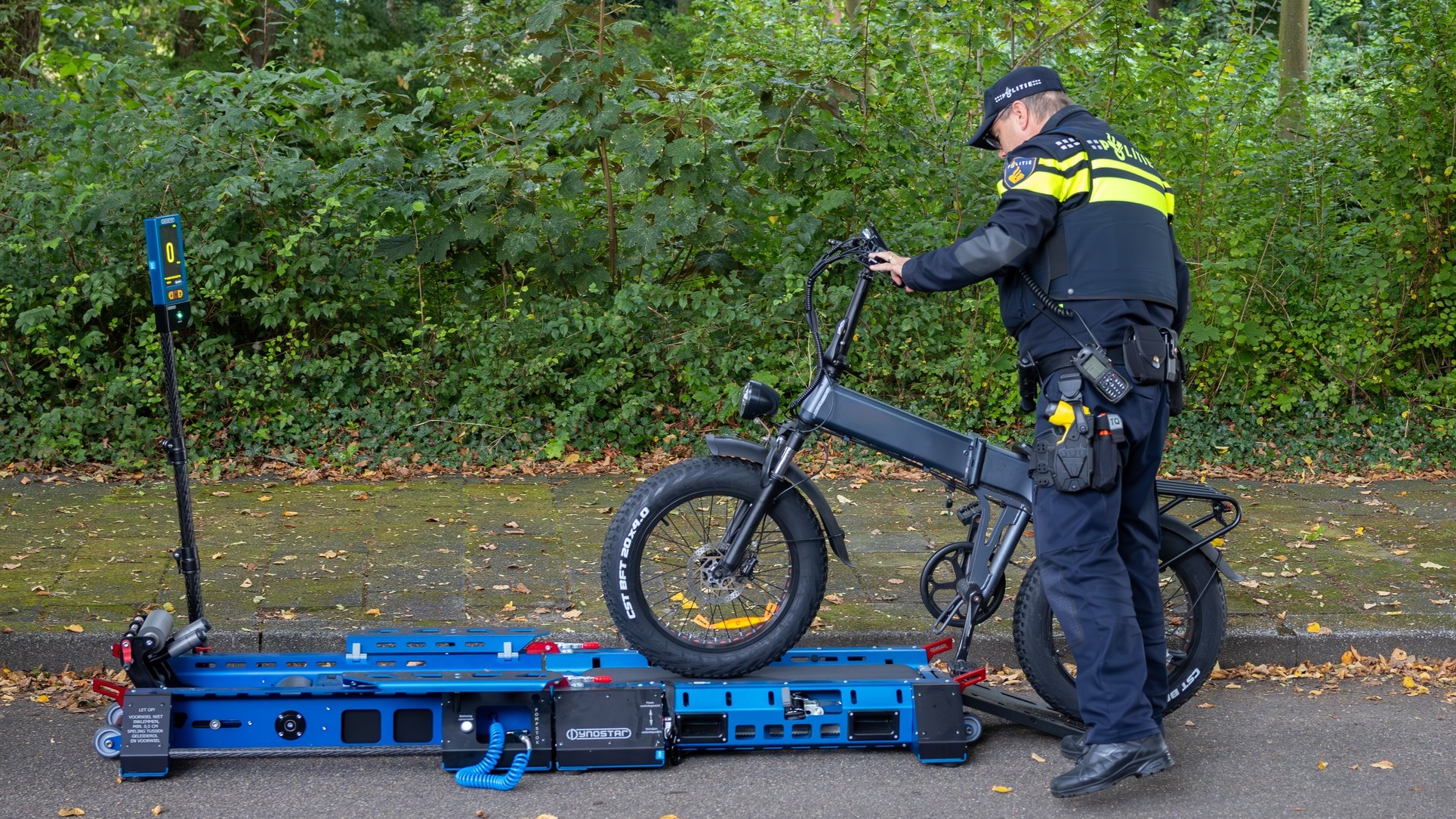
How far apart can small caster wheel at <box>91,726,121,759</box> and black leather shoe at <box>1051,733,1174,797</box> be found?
296 cm

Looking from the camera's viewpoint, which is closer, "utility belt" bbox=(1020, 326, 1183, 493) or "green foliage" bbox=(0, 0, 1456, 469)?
"utility belt" bbox=(1020, 326, 1183, 493)

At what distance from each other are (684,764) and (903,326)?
15.6ft

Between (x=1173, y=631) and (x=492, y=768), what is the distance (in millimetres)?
2447

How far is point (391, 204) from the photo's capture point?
8281 millimetres

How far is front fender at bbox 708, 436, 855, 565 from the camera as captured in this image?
180 inches

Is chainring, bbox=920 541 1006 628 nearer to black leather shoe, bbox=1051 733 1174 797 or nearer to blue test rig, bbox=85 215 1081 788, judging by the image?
blue test rig, bbox=85 215 1081 788

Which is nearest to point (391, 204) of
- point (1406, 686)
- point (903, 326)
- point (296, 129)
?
point (296, 129)

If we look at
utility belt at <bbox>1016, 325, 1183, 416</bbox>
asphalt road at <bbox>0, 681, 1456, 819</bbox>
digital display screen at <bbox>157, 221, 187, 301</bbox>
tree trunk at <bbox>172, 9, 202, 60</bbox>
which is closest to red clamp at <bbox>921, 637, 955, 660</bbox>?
asphalt road at <bbox>0, 681, 1456, 819</bbox>

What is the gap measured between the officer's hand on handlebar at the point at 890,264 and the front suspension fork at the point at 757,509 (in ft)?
2.01

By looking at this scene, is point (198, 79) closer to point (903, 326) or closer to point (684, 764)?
point (903, 326)

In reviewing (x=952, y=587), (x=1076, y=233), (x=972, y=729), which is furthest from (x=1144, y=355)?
(x=972, y=729)

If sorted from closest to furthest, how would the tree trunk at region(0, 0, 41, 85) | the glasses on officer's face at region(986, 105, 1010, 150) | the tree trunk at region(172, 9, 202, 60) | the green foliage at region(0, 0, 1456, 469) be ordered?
the glasses on officer's face at region(986, 105, 1010, 150), the green foliage at region(0, 0, 1456, 469), the tree trunk at region(0, 0, 41, 85), the tree trunk at region(172, 9, 202, 60)

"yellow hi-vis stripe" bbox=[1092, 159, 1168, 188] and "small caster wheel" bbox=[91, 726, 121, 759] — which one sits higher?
"yellow hi-vis stripe" bbox=[1092, 159, 1168, 188]

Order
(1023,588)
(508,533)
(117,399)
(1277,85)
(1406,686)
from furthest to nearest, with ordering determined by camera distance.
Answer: (1277,85)
(117,399)
(508,533)
(1406,686)
(1023,588)
